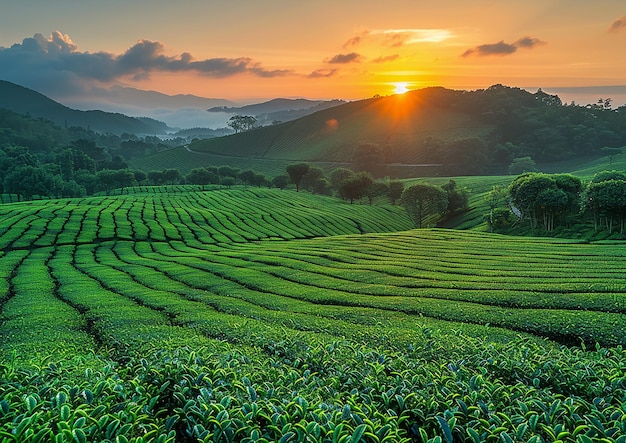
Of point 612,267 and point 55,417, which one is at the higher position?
point 55,417

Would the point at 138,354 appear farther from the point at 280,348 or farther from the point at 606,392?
the point at 606,392

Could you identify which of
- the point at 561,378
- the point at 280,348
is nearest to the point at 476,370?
the point at 561,378

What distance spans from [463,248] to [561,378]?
100 feet

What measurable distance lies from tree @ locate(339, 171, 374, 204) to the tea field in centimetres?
7217

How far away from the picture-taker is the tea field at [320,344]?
6.45m

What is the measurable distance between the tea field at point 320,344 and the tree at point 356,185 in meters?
72.2

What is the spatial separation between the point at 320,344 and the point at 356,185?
343ft

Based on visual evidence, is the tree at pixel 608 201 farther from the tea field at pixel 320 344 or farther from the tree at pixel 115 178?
the tree at pixel 115 178

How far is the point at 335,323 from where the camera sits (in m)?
16.5

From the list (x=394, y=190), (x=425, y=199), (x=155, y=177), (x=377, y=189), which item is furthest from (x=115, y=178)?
(x=425, y=199)

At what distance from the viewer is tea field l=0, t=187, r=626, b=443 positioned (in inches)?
254

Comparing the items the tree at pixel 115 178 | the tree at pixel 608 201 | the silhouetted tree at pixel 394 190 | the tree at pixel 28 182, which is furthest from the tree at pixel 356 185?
the tree at pixel 28 182

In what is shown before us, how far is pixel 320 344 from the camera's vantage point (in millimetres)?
11797

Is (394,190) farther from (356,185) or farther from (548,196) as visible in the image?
(548,196)
